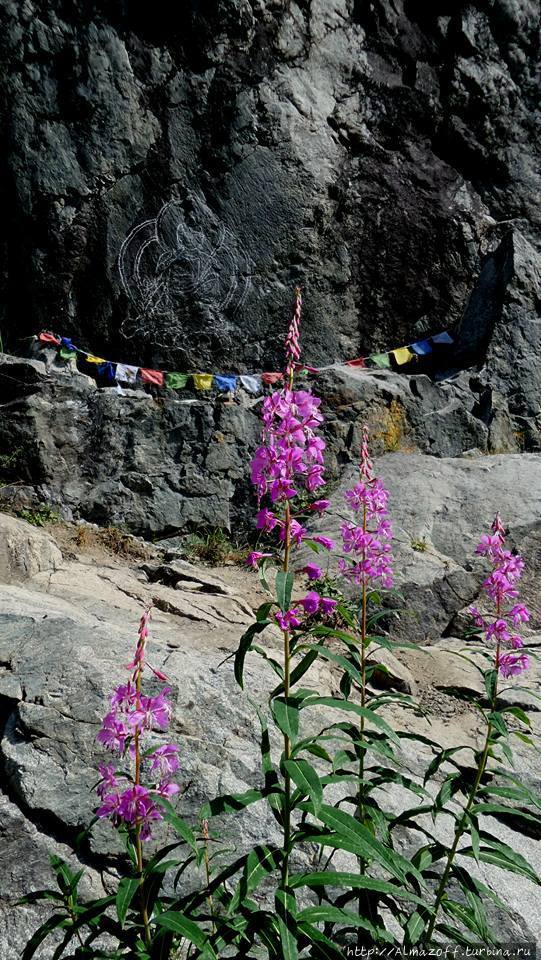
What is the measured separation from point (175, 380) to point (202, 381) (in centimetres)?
31

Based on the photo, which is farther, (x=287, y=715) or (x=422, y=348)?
(x=422, y=348)

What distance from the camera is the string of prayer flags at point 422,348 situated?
877 cm

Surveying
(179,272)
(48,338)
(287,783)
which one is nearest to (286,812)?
(287,783)

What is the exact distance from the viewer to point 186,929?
144 cm

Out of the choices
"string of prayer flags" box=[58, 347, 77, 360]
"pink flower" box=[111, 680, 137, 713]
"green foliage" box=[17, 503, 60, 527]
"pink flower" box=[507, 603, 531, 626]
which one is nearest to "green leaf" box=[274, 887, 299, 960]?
"pink flower" box=[111, 680, 137, 713]

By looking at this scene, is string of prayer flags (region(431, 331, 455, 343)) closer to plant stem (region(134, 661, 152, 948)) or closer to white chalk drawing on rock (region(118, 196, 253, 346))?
white chalk drawing on rock (region(118, 196, 253, 346))

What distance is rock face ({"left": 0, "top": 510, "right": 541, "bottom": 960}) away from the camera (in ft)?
8.00

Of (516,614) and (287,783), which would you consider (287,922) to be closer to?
(287,783)

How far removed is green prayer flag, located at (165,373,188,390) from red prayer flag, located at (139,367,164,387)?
0.07 meters

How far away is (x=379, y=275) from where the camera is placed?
880 centimetres

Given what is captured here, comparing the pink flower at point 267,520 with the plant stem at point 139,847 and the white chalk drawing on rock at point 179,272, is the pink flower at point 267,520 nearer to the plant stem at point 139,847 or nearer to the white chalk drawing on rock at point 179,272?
the plant stem at point 139,847

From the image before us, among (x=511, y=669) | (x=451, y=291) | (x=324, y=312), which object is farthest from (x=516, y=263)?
(x=511, y=669)

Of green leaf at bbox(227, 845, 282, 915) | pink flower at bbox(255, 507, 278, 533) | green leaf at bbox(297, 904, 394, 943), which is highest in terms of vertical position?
pink flower at bbox(255, 507, 278, 533)

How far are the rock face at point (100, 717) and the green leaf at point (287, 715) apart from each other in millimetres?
649
